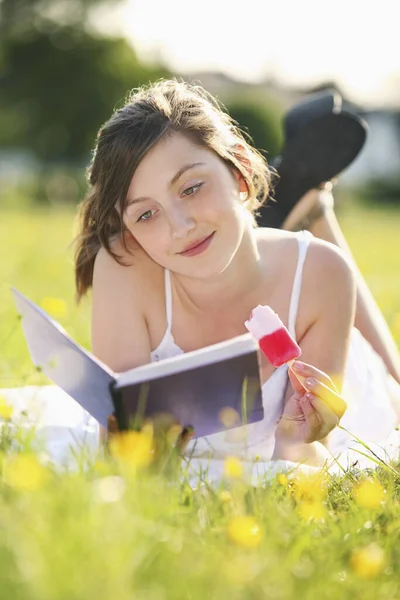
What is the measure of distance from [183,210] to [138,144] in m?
0.26

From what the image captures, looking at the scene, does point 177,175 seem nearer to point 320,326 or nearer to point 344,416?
point 320,326

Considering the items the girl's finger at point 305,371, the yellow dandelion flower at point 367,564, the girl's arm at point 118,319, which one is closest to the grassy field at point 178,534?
the yellow dandelion flower at point 367,564

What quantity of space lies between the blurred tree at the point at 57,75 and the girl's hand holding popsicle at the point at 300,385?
3964 centimetres

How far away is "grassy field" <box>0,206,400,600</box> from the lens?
1.63m

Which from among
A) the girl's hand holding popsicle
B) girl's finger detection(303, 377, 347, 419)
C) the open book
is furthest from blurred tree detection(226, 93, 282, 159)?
the open book

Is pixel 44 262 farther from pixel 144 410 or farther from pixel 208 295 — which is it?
pixel 144 410

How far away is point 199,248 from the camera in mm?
2893

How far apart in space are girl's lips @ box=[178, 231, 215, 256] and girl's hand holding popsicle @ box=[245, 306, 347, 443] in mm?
355

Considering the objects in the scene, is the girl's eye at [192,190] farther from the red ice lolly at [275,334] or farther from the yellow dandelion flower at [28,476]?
the yellow dandelion flower at [28,476]

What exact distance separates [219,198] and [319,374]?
0.68 metres

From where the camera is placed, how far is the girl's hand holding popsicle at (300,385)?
2553 mm

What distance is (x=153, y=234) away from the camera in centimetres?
291

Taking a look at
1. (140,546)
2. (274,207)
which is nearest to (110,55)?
(274,207)

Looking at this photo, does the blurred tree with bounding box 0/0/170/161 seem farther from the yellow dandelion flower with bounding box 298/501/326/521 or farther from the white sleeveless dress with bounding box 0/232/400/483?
the yellow dandelion flower with bounding box 298/501/326/521
